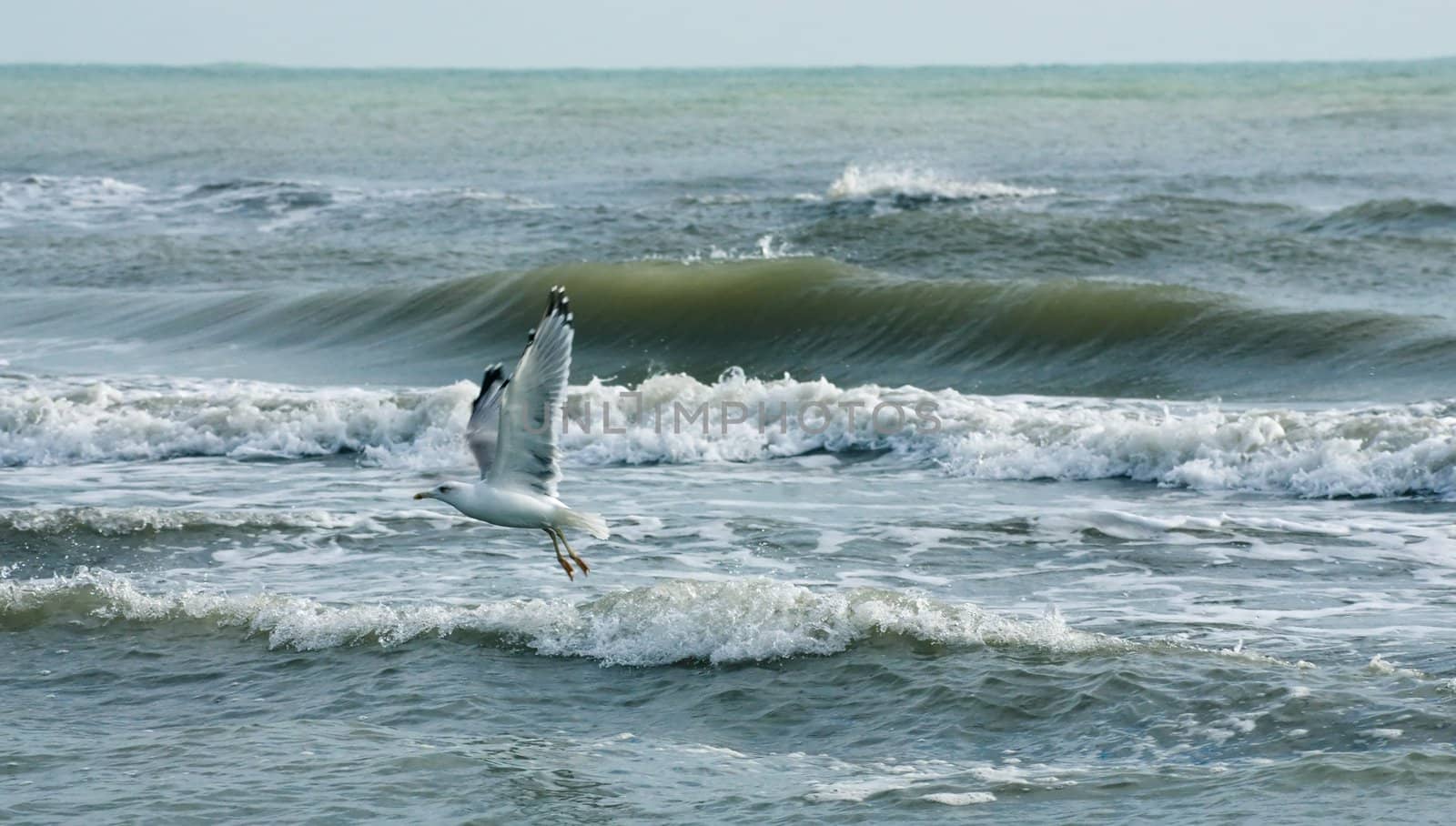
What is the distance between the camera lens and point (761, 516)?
36.3ft

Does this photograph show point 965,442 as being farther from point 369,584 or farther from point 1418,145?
point 1418,145

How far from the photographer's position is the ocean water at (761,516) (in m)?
6.83

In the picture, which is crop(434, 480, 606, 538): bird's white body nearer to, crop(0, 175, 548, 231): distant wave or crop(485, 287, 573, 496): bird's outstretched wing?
crop(485, 287, 573, 496): bird's outstretched wing

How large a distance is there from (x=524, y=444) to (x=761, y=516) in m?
3.71

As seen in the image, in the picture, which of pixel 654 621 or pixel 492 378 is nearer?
pixel 492 378

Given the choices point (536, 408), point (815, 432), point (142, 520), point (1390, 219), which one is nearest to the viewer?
point (536, 408)

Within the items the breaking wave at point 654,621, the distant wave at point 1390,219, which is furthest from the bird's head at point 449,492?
the distant wave at point 1390,219

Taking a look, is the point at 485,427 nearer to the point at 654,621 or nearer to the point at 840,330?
the point at 654,621

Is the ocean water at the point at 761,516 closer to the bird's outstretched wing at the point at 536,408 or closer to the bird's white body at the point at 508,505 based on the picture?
the bird's white body at the point at 508,505

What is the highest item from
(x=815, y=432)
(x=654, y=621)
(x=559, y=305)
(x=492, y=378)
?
(x=559, y=305)

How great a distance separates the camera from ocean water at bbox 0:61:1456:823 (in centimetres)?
683

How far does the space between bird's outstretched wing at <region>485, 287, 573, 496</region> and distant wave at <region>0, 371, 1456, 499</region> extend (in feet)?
16.9

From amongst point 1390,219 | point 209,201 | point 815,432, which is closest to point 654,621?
point 815,432

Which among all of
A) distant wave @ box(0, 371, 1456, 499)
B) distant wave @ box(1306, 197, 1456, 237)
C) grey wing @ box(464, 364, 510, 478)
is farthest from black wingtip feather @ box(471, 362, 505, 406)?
distant wave @ box(1306, 197, 1456, 237)
